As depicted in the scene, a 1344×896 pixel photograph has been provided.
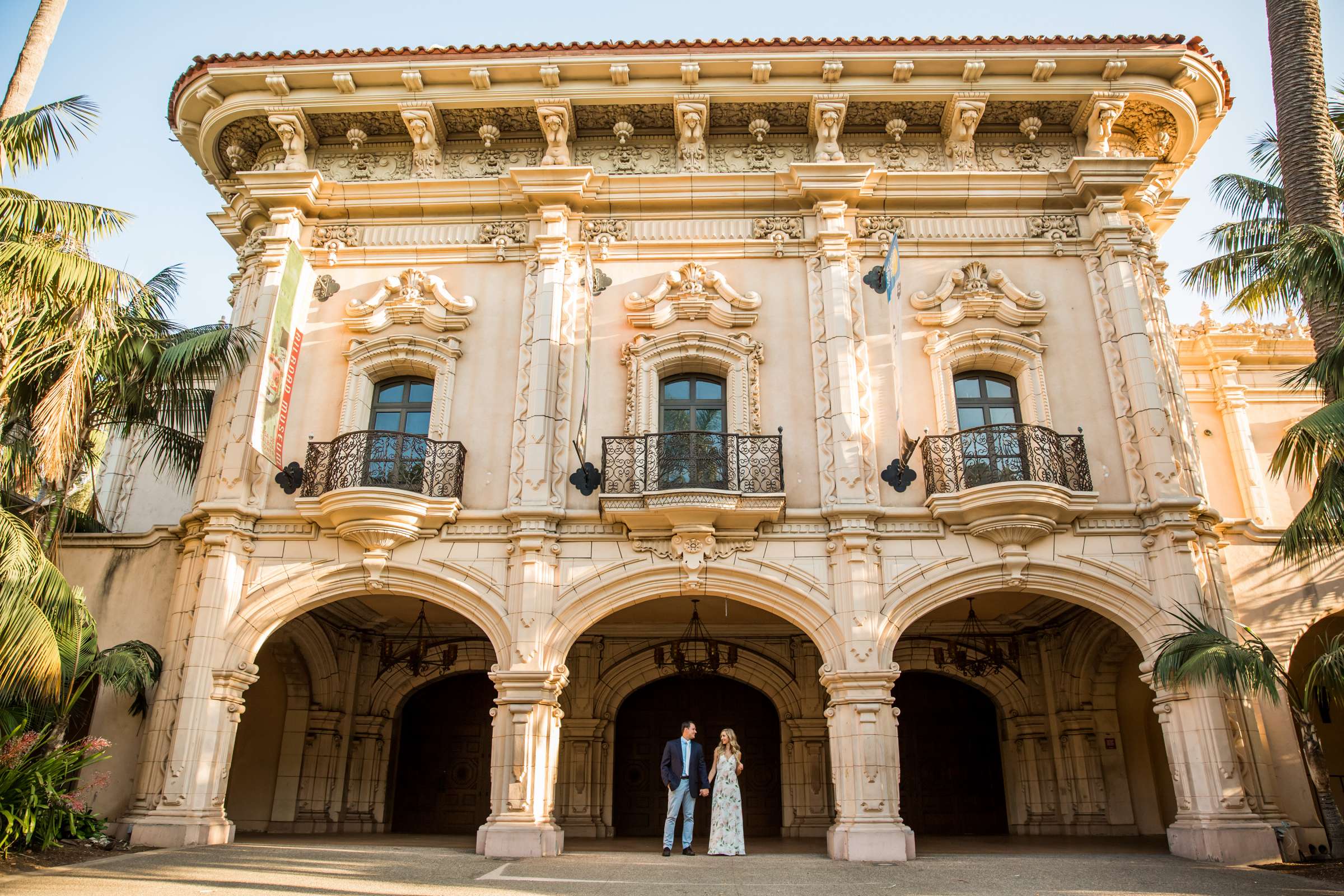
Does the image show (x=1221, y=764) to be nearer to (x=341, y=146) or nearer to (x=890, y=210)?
(x=890, y=210)

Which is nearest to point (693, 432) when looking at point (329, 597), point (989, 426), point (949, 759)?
point (989, 426)

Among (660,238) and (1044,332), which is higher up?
(660,238)

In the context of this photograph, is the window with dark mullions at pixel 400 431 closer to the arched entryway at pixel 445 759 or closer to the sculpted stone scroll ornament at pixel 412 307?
the sculpted stone scroll ornament at pixel 412 307

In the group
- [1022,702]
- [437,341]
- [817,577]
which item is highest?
[437,341]

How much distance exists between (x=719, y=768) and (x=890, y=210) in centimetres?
873

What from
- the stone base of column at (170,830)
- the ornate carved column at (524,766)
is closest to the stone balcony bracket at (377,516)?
the ornate carved column at (524,766)

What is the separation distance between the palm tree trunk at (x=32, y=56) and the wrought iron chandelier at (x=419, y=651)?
360 inches

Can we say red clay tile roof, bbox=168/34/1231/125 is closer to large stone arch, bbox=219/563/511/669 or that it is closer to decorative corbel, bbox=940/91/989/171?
decorative corbel, bbox=940/91/989/171

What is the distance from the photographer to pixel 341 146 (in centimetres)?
1577

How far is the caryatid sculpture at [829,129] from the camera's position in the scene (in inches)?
587

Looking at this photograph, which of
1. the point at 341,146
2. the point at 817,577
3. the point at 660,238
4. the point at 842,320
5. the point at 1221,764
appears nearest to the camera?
the point at 1221,764

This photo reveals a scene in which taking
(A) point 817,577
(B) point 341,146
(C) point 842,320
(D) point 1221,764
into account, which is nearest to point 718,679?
(A) point 817,577

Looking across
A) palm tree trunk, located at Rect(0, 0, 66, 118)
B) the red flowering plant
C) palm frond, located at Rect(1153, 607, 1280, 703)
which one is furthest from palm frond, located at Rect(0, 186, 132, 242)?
palm frond, located at Rect(1153, 607, 1280, 703)

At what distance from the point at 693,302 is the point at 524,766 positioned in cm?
682
